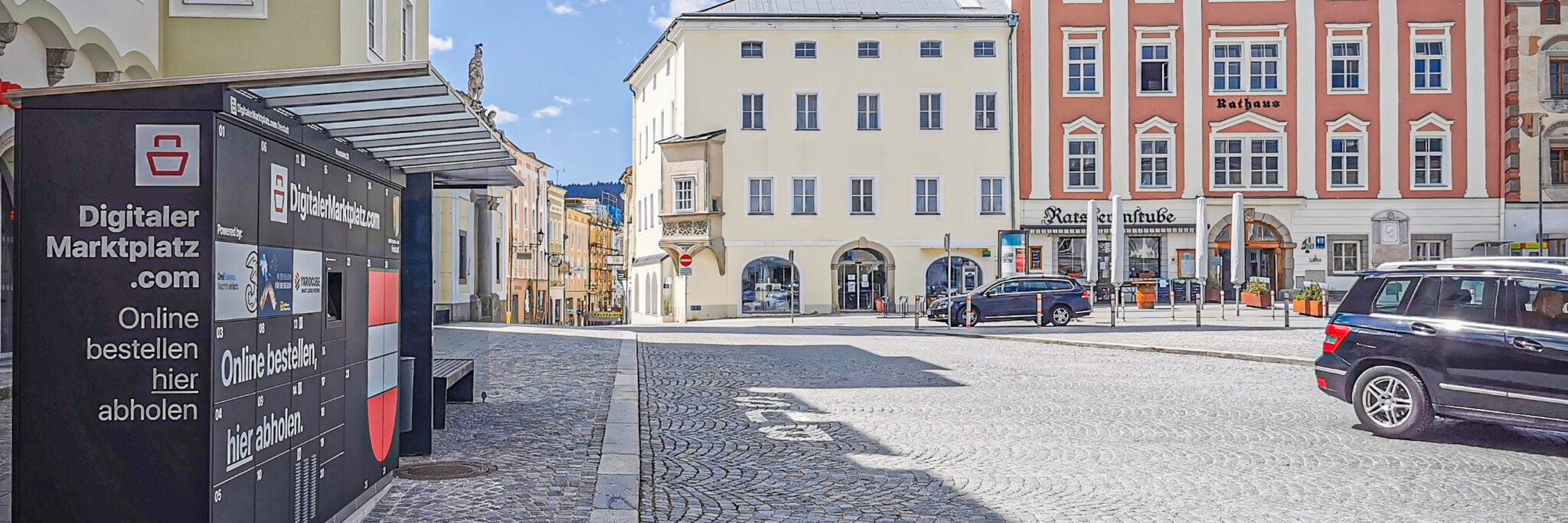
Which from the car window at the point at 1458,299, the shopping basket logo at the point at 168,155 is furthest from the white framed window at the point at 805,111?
the shopping basket logo at the point at 168,155

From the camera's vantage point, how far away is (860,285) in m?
46.2

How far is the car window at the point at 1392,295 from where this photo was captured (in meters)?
10.5

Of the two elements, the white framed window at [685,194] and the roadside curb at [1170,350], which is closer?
the roadside curb at [1170,350]

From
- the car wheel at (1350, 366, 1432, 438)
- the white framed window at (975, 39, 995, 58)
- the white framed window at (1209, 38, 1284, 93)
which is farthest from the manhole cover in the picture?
the white framed window at (1209, 38, 1284, 93)

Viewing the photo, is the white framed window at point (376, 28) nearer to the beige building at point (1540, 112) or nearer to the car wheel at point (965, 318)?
the car wheel at point (965, 318)

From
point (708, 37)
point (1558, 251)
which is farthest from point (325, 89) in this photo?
point (1558, 251)

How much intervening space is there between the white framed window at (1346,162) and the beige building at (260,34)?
117 ft

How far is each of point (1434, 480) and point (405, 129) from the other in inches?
268

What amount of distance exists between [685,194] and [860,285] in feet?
23.6

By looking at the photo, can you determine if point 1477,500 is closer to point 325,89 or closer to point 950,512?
point 950,512

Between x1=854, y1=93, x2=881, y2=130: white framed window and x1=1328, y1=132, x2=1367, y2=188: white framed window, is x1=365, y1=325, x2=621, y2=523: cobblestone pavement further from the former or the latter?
x1=1328, y1=132, x2=1367, y2=188: white framed window

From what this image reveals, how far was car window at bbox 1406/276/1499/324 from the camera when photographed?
9922mm

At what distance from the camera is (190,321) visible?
4.56 m

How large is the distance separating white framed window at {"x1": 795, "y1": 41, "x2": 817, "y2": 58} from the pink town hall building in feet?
24.4
